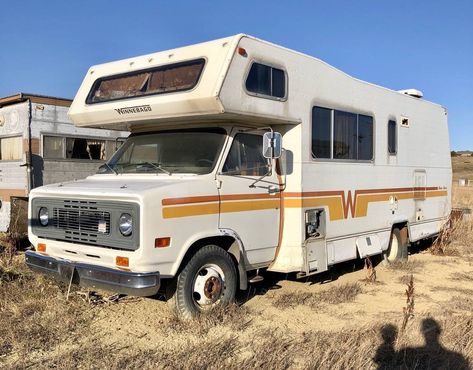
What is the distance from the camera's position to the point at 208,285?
18.5 feet

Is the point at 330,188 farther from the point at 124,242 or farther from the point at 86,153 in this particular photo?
the point at 86,153

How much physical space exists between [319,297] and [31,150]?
244 inches

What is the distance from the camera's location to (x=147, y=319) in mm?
5656

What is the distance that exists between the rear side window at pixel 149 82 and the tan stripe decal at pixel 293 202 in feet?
4.19

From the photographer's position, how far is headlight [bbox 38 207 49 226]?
577 centimetres

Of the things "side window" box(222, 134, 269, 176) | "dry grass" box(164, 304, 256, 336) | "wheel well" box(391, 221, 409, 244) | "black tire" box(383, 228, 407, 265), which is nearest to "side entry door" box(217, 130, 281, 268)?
"side window" box(222, 134, 269, 176)

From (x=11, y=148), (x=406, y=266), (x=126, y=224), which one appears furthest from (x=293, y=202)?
(x=11, y=148)

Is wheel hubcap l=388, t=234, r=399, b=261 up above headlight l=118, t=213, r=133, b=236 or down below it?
below

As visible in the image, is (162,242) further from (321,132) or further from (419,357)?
(321,132)

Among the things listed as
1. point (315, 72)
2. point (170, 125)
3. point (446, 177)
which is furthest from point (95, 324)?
point (446, 177)

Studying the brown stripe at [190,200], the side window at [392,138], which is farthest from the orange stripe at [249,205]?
the side window at [392,138]

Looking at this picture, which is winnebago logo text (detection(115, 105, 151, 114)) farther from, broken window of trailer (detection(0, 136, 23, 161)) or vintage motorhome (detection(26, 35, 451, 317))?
broken window of trailer (detection(0, 136, 23, 161))

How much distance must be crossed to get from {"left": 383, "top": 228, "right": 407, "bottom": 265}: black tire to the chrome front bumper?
557cm

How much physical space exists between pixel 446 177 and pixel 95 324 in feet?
27.5
